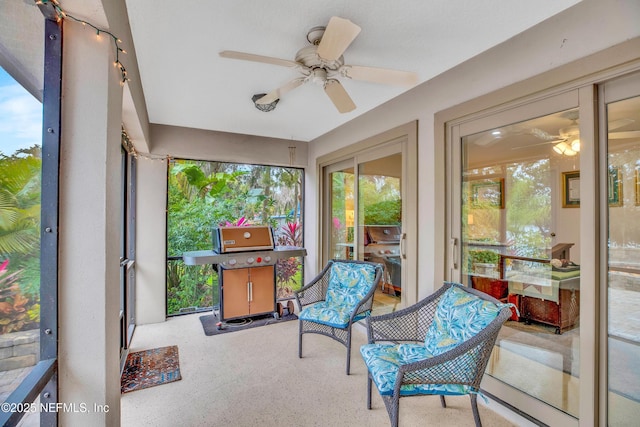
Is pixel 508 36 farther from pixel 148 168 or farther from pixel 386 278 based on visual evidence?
pixel 148 168

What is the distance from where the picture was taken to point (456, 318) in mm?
1928

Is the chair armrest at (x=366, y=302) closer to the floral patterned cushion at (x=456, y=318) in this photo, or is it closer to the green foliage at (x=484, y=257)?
the floral patterned cushion at (x=456, y=318)

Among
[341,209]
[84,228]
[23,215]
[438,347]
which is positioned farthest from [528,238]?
[23,215]

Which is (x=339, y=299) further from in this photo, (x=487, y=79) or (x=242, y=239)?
(x=487, y=79)

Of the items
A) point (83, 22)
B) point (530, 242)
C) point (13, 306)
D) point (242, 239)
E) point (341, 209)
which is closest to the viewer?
point (13, 306)

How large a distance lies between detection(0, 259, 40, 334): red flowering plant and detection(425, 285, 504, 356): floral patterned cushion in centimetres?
211

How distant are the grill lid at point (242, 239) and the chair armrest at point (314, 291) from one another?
94 cm

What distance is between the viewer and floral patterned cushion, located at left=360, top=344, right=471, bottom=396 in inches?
65.1

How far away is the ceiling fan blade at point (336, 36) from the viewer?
1408 millimetres

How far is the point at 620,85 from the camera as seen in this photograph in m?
1.55

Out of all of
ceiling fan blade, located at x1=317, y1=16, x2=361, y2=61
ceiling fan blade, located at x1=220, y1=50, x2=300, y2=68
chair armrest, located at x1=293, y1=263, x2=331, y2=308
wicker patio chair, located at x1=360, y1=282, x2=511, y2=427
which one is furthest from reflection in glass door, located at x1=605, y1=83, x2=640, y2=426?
chair armrest, located at x1=293, y1=263, x2=331, y2=308

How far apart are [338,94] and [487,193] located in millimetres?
1389

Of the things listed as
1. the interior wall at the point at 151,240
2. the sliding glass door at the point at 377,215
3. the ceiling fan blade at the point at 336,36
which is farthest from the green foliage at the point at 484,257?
the interior wall at the point at 151,240

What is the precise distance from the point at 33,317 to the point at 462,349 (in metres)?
1.97
